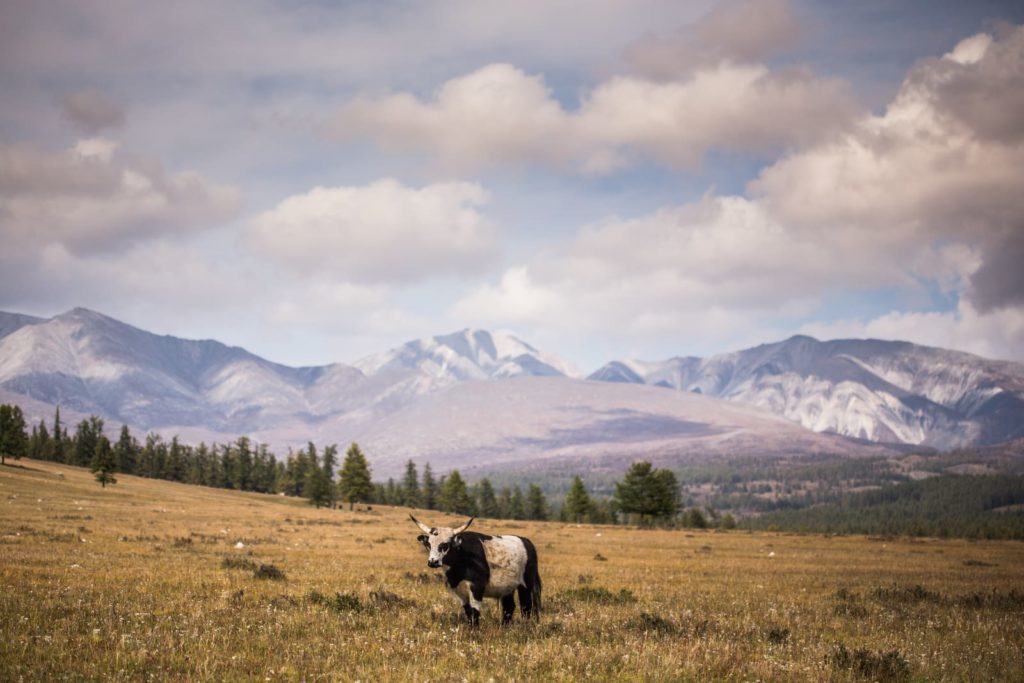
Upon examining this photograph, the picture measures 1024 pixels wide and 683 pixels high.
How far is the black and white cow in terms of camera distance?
11.8 m

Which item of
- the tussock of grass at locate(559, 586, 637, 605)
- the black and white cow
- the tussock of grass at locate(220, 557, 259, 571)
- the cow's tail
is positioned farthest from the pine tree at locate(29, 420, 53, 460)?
the cow's tail

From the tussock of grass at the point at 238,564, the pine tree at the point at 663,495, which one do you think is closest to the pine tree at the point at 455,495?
the pine tree at the point at 663,495

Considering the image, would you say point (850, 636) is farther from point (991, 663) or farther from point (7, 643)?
point (7, 643)

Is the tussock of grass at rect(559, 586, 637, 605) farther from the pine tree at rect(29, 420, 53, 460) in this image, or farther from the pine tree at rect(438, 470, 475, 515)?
the pine tree at rect(29, 420, 53, 460)

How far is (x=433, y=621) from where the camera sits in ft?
41.3

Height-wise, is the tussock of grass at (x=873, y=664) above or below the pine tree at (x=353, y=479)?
above

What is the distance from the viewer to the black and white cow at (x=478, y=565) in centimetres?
1181

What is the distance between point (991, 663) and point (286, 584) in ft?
56.0

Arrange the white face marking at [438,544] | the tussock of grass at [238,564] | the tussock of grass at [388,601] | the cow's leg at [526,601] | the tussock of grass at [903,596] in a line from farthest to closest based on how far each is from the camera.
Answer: the tussock of grass at [238,564], the tussock of grass at [903,596], the tussock of grass at [388,601], the cow's leg at [526,601], the white face marking at [438,544]

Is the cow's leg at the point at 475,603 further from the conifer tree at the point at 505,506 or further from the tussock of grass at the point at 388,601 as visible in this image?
the conifer tree at the point at 505,506

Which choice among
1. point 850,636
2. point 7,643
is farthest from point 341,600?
point 850,636

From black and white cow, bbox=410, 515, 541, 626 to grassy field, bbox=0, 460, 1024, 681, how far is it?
0.57 meters

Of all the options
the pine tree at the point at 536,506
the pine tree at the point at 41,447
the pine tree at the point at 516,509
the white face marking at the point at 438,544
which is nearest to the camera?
the white face marking at the point at 438,544

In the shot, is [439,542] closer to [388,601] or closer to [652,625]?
[388,601]
